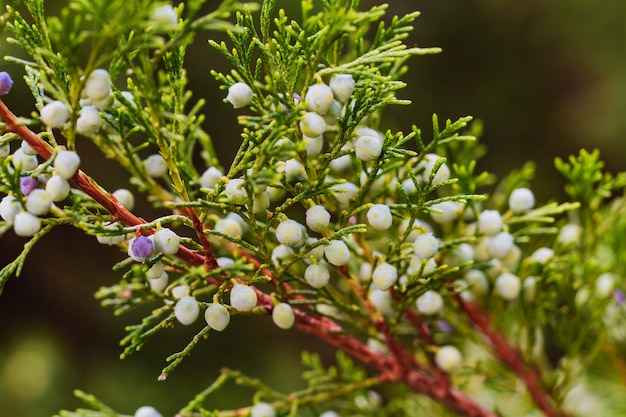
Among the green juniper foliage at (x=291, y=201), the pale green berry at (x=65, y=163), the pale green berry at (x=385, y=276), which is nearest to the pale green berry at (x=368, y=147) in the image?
the green juniper foliage at (x=291, y=201)

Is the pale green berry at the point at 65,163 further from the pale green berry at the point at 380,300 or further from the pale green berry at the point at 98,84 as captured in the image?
the pale green berry at the point at 380,300

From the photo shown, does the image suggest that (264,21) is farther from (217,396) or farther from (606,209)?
(217,396)

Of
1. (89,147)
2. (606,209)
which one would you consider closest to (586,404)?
(606,209)

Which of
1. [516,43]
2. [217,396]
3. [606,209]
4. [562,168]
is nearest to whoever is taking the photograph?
[562,168]

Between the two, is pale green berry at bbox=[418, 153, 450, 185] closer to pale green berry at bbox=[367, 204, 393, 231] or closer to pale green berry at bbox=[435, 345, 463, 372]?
pale green berry at bbox=[367, 204, 393, 231]

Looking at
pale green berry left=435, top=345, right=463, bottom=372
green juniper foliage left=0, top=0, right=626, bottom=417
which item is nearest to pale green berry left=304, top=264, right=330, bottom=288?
green juniper foliage left=0, top=0, right=626, bottom=417

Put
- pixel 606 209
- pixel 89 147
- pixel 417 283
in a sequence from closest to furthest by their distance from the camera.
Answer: pixel 417 283, pixel 606 209, pixel 89 147
